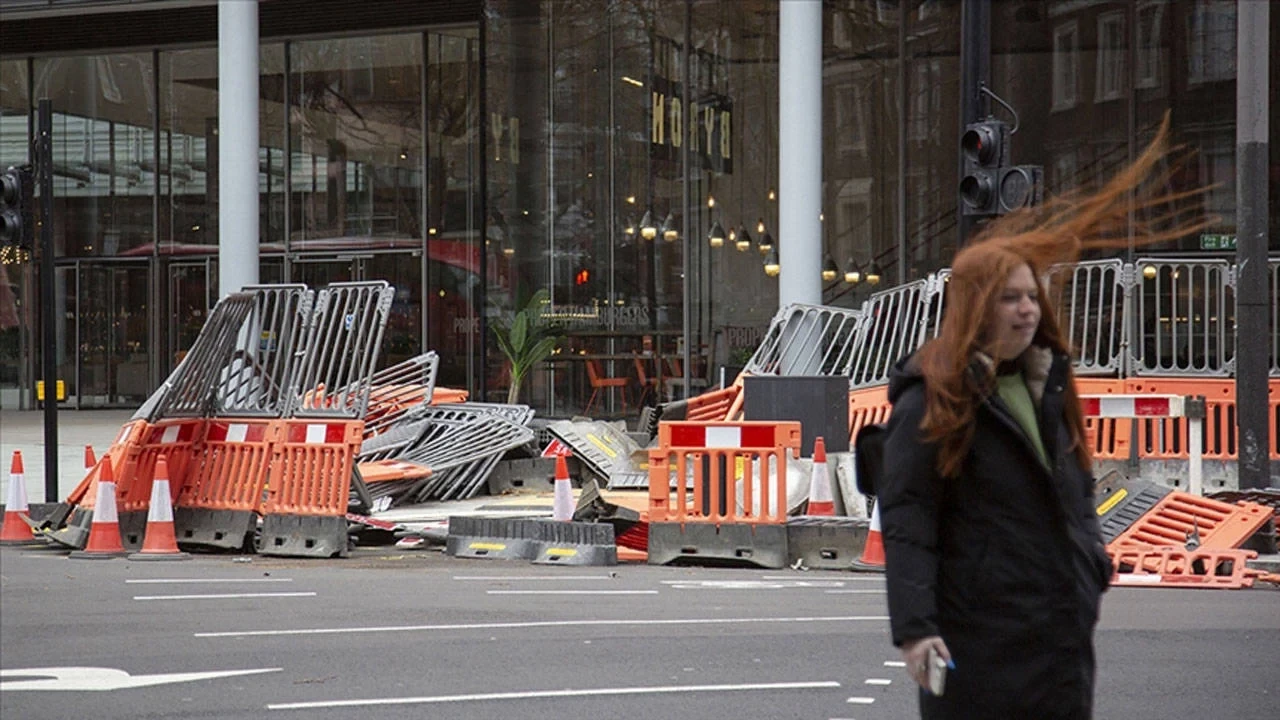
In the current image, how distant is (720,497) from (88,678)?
6101 millimetres

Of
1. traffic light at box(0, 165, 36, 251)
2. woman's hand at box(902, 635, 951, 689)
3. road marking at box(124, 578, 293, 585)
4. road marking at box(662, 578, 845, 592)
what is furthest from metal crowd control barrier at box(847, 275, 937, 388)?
woman's hand at box(902, 635, 951, 689)

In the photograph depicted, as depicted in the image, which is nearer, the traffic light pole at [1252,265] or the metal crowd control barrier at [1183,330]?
the traffic light pole at [1252,265]

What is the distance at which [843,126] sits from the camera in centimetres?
2725

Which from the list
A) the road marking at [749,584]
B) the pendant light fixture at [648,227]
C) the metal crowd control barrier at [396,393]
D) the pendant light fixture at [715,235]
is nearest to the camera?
the road marking at [749,584]

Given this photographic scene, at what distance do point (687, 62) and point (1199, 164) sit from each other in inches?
331

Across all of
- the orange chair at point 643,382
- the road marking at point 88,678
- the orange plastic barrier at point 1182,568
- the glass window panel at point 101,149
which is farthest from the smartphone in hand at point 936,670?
the glass window panel at point 101,149

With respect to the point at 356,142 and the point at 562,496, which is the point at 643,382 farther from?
the point at 562,496

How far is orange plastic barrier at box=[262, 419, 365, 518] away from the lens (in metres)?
13.6

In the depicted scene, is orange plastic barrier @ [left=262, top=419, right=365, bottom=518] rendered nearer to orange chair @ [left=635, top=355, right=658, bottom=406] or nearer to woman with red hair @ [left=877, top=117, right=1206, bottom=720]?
woman with red hair @ [left=877, top=117, right=1206, bottom=720]

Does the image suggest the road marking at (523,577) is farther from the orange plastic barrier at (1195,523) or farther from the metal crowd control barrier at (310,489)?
the orange plastic barrier at (1195,523)

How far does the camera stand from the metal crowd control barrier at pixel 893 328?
1709cm

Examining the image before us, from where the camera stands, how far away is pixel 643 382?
27328mm

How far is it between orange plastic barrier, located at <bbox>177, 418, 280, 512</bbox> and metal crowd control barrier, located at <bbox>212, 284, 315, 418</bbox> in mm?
210

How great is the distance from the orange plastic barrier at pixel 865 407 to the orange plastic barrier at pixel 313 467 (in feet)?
17.0
